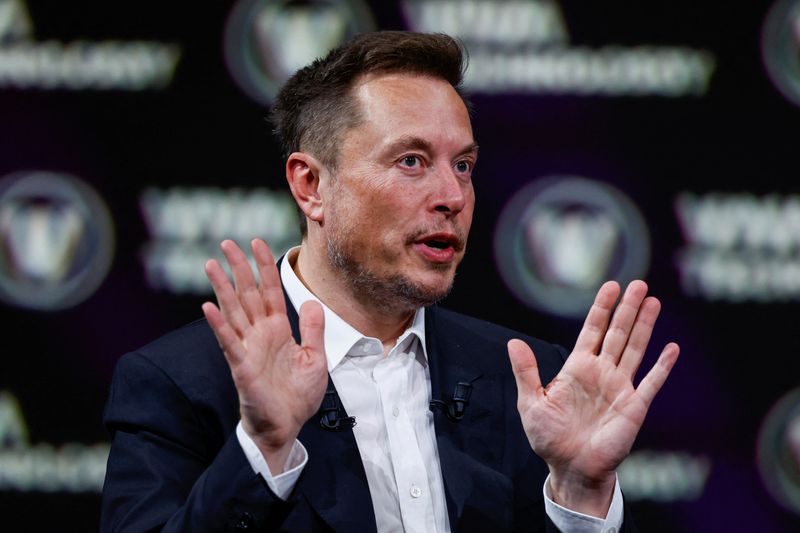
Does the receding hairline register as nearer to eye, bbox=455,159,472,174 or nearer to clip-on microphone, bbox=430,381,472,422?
eye, bbox=455,159,472,174

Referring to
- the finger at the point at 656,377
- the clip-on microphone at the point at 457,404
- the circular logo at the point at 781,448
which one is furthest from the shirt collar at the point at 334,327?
the circular logo at the point at 781,448

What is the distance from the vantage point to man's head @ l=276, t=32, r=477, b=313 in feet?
7.22

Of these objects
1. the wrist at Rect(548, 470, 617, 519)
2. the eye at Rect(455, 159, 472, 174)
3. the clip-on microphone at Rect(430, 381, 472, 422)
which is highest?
the eye at Rect(455, 159, 472, 174)

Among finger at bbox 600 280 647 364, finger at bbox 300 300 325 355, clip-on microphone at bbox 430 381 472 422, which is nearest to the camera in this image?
finger at bbox 300 300 325 355

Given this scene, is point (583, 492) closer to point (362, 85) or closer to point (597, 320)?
point (597, 320)

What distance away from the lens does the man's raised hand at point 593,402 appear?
77.9 inches

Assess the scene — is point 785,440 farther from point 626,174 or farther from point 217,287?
point 217,287

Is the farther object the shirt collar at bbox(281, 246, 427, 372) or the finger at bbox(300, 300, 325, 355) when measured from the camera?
the shirt collar at bbox(281, 246, 427, 372)

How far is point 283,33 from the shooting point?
3.15m

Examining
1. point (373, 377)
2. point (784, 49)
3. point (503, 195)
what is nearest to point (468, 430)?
point (373, 377)

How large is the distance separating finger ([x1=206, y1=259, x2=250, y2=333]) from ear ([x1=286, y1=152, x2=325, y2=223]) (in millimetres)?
508

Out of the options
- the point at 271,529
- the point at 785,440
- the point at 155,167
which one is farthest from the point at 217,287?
the point at 785,440

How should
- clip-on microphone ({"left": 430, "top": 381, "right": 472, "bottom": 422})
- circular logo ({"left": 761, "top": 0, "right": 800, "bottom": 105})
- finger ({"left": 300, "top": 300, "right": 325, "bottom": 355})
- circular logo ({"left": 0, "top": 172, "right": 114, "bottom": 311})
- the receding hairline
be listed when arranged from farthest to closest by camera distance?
1. circular logo ({"left": 761, "top": 0, "right": 800, "bottom": 105})
2. circular logo ({"left": 0, "top": 172, "right": 114, "bottom": 311})
3. the receding hairline
4. clip-on microphone ({"left": 430, "top": 381, "right": 472, "bottom": 422})
5. finger ({"left": 300, "top": 300, "right": 325, "bottom": 355})

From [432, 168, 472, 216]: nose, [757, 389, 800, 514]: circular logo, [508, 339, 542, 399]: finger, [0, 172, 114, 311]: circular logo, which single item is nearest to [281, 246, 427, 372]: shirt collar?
[432, 168, 472, 216]: nose
